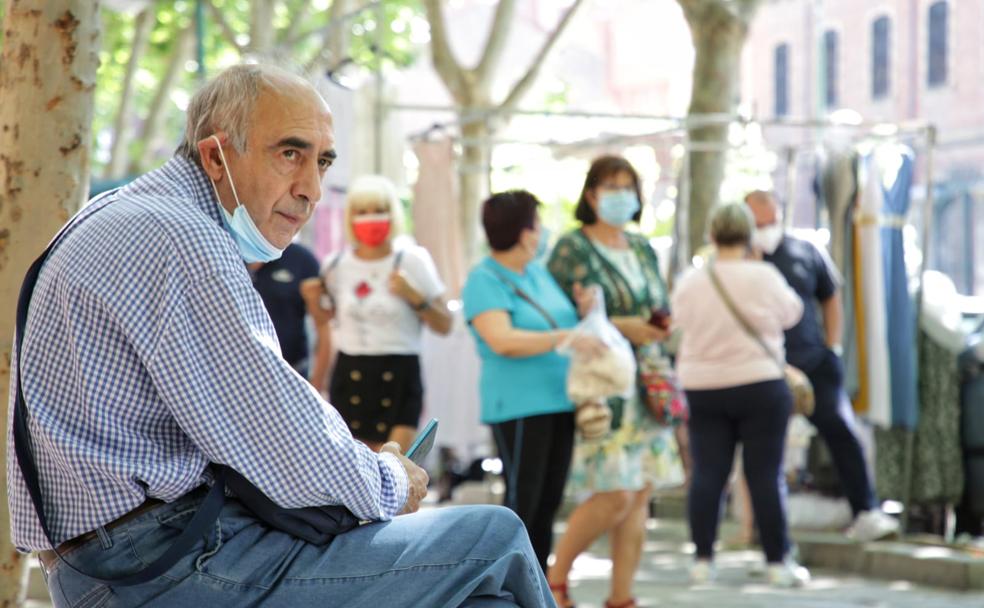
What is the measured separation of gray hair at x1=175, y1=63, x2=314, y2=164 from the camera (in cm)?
337

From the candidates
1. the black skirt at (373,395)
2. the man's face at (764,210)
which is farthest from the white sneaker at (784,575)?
the black skirt at (373,395)

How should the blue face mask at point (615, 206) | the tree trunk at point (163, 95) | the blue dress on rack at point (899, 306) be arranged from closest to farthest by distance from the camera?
1. the blue face mask at point (615, 206)
2. the blue dress on rack at point (899, 306)
3. the tree trunk at point (163, 95)

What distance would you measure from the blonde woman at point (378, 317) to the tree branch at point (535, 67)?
9896 millimetres

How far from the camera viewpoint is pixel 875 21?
46219mm

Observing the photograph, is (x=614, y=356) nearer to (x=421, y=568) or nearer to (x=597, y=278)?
(x=597, y=278)

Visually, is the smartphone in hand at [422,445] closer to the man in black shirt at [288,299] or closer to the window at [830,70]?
the man in black shirt at [288,299]

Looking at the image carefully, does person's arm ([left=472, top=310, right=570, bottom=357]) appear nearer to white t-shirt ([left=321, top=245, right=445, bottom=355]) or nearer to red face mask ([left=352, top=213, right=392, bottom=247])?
white t-shirt ([left=321, top=245, right=445, bottom=355])

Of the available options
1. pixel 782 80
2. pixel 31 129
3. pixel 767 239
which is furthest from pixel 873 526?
pixel 782 80

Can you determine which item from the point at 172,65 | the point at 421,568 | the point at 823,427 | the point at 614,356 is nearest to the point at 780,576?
the point at 823,427

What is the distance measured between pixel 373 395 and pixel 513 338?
162 centimetres

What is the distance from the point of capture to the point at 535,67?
731 inches

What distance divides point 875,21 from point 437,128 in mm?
37425

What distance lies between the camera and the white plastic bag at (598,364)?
22.0 ft

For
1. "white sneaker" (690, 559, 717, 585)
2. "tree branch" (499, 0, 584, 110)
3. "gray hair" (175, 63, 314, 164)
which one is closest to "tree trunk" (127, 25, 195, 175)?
"tree branch" (499, 0, 584, 110)
